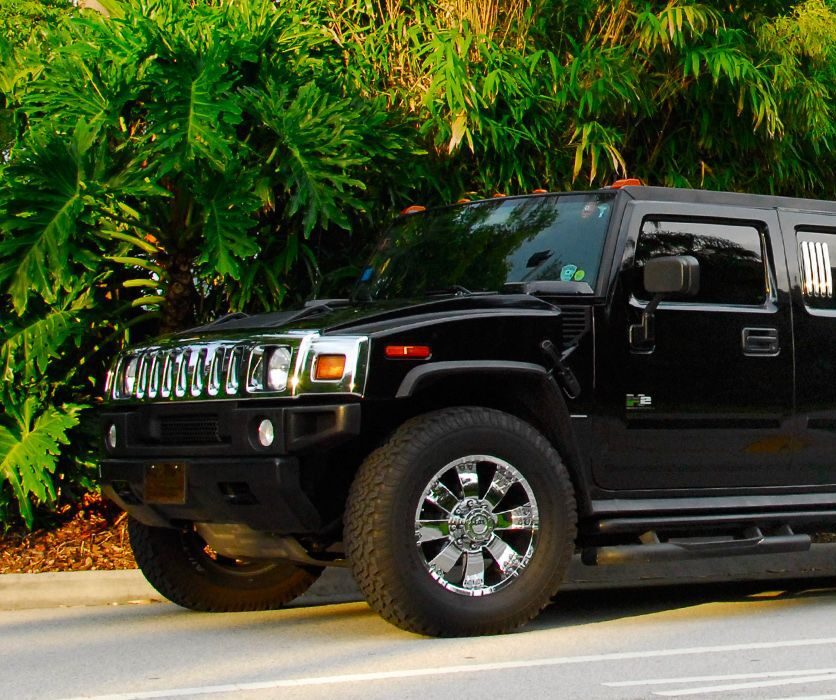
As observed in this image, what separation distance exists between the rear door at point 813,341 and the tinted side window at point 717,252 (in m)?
0.21

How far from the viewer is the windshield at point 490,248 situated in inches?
294

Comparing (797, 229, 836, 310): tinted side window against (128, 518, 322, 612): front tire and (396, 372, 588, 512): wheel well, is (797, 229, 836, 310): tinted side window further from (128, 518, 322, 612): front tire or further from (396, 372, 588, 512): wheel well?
(128, 518, 322, 612): front tire

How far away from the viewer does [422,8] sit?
10.9 m

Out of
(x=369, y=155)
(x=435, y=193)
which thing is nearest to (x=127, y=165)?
(x=369, y=155)

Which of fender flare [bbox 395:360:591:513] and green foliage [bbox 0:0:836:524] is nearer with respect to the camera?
fender flare [bbox 395:360:591:513]

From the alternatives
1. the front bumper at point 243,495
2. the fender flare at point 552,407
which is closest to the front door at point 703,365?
the fender flare at point 552,407

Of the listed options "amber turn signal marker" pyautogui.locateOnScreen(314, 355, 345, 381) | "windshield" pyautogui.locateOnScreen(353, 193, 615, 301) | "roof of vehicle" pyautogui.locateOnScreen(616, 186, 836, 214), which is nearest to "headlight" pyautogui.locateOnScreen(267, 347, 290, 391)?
"amber turn signal marker" pyautogui.locateOnScreen(314, 355, 345, 381)

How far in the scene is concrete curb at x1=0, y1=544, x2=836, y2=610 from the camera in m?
8.38

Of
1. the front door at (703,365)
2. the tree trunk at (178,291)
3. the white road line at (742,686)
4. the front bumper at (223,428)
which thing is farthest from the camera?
the tree trunk at (178,291)

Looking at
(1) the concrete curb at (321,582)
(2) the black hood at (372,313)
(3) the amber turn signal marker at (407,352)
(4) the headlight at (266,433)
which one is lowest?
(1) the concrete curb at (321,582)

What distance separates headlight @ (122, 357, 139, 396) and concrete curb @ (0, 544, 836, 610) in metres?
1.46

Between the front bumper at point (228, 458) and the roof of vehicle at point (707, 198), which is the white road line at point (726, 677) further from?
the roof of vehicle at point (707, 198)

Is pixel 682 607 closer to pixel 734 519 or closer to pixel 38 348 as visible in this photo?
pixel 734 519

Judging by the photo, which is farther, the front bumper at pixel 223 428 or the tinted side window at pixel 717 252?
the tinted side window at pixel 717 252
